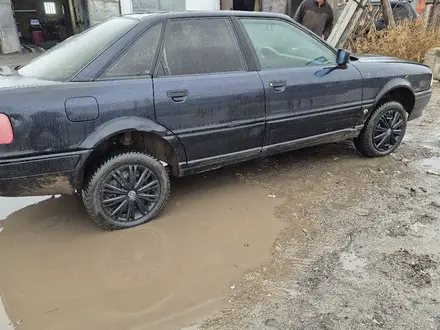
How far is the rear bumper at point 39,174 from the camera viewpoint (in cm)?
262

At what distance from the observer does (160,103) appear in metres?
2.97

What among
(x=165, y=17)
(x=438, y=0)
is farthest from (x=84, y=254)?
(x=438, y=0)

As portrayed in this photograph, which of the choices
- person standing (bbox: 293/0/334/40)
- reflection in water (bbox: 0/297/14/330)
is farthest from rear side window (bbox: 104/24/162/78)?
person standing (bbox: 293/0/334/40)

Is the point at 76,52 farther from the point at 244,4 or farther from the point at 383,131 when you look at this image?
the point at 244,4

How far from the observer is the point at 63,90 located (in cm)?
266

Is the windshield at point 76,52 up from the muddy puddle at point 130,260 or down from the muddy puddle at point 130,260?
up

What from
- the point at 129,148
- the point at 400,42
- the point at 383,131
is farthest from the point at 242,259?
the point at 400,42

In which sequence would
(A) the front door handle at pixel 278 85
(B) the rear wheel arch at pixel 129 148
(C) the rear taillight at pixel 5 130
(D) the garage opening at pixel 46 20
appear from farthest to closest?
(D) the garage opening at pixel 46 20
(A) the front door handle at pixel 278 85
(B) the rear wheel arch at pixel 129 148
(C) the rear taillight at pixel 5 130

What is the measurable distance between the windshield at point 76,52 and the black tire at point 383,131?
110 inches

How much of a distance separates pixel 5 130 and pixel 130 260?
1.23 metres

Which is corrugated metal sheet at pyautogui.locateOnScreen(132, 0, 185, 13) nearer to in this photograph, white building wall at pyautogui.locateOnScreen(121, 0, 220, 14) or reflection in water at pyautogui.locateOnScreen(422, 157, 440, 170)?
white building wall at pyautogui.locateOnScreen(121, 0, 220, 14)

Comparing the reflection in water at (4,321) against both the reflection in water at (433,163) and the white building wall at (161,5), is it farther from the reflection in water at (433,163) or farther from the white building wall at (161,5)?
the white building wall at (161,5)

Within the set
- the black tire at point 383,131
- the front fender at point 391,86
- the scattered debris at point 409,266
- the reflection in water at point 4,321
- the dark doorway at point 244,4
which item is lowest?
the reflection in water at point 4,321

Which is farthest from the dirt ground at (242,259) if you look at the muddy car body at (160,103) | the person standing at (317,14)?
the person standing at (317,14)
